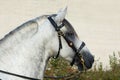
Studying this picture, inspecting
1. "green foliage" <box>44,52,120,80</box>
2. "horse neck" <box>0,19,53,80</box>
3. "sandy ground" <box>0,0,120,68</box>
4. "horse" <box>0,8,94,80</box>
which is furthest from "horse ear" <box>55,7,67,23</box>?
"sandy ground" <box>0,0,120,68</box>

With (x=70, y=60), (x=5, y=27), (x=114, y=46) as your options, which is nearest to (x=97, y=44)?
(x=114, y=46)

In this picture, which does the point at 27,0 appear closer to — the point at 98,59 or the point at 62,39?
the point at 98,59

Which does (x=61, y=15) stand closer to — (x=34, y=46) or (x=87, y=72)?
(x=34, y=46)

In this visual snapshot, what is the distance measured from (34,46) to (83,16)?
597cm

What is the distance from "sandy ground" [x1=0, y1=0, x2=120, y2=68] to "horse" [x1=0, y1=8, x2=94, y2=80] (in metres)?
5.15

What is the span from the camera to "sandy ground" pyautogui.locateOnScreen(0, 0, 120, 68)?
33.7 feet

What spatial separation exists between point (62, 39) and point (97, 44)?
206 inches

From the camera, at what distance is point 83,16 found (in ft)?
35.1

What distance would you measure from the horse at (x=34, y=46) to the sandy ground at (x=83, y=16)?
16.9 ft

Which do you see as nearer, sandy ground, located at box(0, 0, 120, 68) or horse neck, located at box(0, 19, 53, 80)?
horse neck, located at box(0, 19, 53, 80)

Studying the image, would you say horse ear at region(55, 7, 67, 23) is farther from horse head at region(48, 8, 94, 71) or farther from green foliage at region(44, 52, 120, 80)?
green foliage at region(44, 52, 120, 80)

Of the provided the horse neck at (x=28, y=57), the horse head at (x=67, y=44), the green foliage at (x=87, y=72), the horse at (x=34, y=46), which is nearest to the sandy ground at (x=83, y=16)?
the green foliage at (x=87, y=72)

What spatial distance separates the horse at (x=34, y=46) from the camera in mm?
4695

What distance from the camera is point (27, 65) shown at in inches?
187
